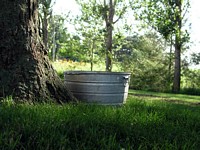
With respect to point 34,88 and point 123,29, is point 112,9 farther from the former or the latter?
point 34,88

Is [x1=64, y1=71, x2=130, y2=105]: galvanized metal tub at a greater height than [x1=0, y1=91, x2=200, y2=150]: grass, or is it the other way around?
[x1=64, y1=71, x2=130, y2=105]: galvanized metal tub

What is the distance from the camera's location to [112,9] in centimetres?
1922

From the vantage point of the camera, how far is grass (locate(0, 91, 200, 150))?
223cm

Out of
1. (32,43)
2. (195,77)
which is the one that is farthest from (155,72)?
(32,43)

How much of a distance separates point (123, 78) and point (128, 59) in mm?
18784

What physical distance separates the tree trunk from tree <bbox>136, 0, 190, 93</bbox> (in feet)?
43.8

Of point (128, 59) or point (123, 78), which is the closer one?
point (123, 78)

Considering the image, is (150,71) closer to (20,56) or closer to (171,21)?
(171,21)

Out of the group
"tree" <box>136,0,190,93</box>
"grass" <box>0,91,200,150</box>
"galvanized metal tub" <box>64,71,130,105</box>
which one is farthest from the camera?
"tree" <box>136,0,190,93</box>

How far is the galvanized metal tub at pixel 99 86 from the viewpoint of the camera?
4.54 m

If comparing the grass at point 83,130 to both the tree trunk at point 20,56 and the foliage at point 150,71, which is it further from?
the foliage at point 150,71

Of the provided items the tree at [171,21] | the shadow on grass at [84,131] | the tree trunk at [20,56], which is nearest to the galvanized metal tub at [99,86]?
the tree trunk at [20,56]

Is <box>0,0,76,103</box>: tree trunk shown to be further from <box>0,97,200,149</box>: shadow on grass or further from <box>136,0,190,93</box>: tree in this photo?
<box>136,0,190,93</box>: tree

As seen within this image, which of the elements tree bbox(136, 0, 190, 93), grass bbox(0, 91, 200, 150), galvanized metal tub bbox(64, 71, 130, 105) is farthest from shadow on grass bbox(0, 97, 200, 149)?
tree bbox(136, 0, 190, 93)
